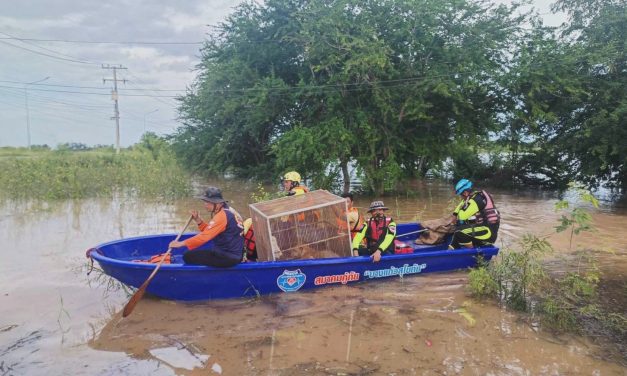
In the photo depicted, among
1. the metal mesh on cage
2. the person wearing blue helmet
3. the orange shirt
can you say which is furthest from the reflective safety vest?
the person wearing blue helmet

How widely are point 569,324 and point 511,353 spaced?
3.41ft

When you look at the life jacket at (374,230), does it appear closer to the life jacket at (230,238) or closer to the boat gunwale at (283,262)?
the boat gunwale at (283,262)

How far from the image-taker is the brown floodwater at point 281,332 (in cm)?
495

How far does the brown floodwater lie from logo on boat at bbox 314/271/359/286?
13cm

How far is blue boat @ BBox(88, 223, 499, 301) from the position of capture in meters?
6.36

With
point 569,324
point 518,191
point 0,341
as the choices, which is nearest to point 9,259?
point 0,341

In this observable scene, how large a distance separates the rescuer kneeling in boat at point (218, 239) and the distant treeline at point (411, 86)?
30.7 ft

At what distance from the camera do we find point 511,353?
17.1 feet

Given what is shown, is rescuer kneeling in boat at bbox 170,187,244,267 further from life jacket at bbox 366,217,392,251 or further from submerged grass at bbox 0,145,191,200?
submerged grass at bbox 0,145,191,200

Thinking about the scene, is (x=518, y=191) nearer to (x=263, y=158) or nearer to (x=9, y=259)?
(x=263, y=158)

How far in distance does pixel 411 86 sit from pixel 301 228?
1065 cm

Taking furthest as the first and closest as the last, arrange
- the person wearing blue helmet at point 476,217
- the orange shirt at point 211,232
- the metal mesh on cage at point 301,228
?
1. the person wearing blue helmet at point 476,217
2. the metal mesh on cage at point 301,228
3. the orange shirt at point 211,232

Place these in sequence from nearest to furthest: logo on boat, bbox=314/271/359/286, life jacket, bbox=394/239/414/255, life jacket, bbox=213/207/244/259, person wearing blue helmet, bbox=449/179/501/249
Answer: life jacket, bbox=213/207/244/259
logo on boat, bbox=314/271/359/286
person wearing blue helmet, bbox=449/179/501/249
life jacket, bbox=394/239/414/255

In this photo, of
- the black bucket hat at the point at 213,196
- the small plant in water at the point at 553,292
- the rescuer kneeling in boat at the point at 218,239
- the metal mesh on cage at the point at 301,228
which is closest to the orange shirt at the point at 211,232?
the rescuer kneeling in boat at the point at 218,239
